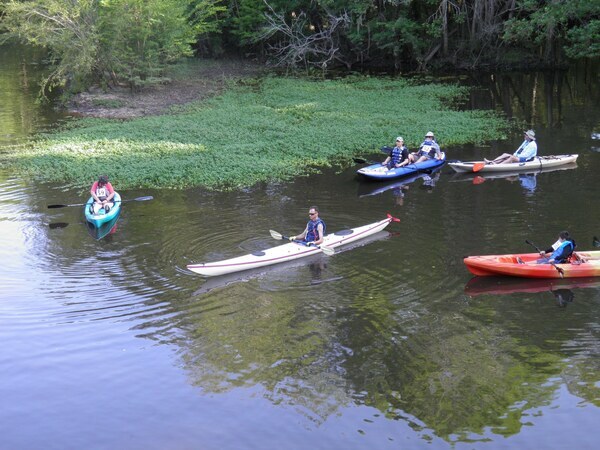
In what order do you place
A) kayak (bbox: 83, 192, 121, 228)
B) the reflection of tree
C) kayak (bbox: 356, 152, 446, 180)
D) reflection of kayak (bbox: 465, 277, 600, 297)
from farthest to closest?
kayak (bbox: 356, 152, 446, 180), kayak (bbox: 83, 192, 121, 228), reflection of kayak (bbox: 465, 277, 600, 297), the reflection of tree

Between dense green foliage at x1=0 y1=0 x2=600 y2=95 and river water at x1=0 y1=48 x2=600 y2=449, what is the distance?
1225 cm

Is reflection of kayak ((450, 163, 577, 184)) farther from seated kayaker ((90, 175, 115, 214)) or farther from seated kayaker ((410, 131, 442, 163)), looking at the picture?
seated kayaker ((90, 175, 115, 214))

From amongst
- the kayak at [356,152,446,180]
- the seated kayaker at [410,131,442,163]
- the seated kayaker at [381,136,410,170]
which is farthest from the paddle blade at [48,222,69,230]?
the seated kayaker at [410,131,442,163]

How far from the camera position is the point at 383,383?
10.9m

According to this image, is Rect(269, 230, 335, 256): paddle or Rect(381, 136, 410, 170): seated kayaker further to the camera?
Rect(381, 136, 410, 170): seated kayaker

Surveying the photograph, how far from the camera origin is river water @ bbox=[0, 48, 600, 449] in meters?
10.0

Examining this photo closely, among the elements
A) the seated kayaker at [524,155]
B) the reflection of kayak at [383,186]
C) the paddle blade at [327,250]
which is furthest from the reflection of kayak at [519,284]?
the seated kayaker at [524,155]

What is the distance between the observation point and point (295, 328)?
12578 millimetres

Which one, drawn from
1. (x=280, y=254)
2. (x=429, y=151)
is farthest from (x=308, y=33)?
(x=280, y=254)

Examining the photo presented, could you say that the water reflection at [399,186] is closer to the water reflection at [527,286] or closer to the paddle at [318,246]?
the paddle at [318,246]

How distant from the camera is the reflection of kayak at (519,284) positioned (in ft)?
46.4

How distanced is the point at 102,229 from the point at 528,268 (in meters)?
9.21

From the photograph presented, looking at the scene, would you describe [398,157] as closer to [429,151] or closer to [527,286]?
[429,151]

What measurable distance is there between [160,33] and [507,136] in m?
15.4
